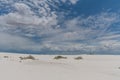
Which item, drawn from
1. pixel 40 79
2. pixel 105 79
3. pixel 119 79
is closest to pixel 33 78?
pixel 40 79

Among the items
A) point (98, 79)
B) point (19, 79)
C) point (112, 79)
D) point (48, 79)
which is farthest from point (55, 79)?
point (112, 79)

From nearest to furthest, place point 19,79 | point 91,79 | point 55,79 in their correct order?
point 19,79 < point 55,79 < point 91,79

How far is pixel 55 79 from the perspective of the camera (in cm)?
801

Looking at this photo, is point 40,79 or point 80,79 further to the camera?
point 80,79

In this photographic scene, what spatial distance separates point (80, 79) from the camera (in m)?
8.51

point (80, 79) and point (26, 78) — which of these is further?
point (80, 79)

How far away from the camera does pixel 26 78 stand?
7695 millimetres

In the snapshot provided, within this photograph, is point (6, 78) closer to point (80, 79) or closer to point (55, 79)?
point (55, 79)

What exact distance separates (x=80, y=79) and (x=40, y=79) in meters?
1.85

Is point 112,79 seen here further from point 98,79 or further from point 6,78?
point 6,78

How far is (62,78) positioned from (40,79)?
40.5 inches

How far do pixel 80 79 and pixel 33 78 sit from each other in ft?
6.90

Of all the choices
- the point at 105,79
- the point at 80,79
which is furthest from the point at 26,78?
the point at 105,79

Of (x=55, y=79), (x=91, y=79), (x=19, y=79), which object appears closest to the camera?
(x=19, y=79)
